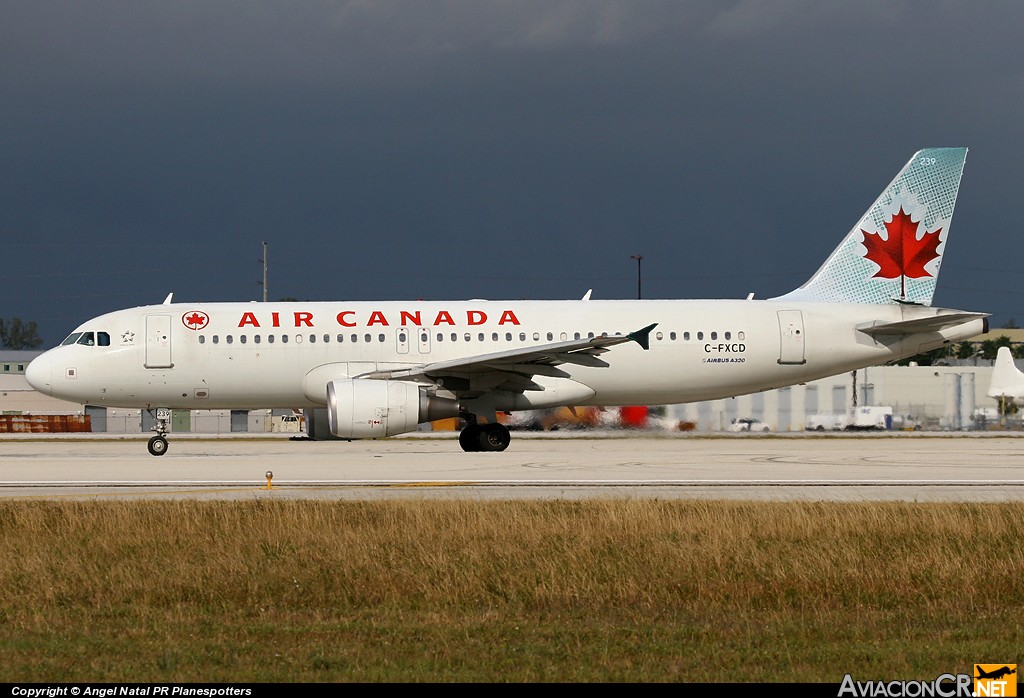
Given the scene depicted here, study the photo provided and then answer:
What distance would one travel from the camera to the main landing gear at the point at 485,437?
91.8 ft

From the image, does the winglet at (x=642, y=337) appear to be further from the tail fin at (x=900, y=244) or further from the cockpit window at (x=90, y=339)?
the cockpit window at (x=90, y=339)

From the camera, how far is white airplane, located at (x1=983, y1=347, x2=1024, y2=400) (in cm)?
4856

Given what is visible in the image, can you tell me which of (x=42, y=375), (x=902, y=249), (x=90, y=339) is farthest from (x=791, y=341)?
(x=42, y=375)

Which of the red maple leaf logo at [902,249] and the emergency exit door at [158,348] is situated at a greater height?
the red maple leaf logo at [902,249]

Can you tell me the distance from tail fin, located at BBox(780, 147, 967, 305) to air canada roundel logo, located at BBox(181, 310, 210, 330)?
48.9 ft

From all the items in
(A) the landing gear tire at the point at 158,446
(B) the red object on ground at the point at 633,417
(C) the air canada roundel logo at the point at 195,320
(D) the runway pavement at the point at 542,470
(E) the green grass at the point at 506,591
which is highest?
(C) the air canada roundel logo at the point at 195,320

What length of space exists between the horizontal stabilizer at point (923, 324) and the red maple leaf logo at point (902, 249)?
1657 mm

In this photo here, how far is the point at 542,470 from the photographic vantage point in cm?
2230

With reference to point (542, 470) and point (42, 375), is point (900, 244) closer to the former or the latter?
point (542, 470)

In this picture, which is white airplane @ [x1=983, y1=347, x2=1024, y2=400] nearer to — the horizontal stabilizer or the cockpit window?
the horizontal stabilizer

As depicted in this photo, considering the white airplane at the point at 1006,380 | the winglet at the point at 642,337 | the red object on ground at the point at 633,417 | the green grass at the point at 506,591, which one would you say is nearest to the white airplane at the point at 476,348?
the winglet at the point at 642,337

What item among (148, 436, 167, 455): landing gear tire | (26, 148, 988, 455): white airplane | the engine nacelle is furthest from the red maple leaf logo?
(148, 436, 167, 455): landing gear tire

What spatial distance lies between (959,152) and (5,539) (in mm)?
25869

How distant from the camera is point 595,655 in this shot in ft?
25.4
